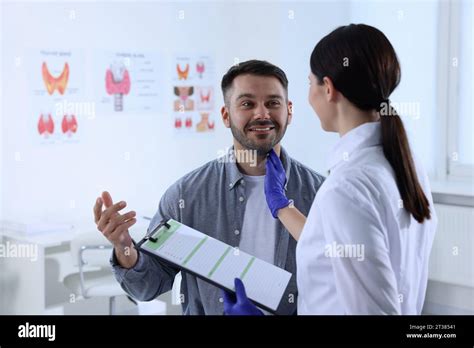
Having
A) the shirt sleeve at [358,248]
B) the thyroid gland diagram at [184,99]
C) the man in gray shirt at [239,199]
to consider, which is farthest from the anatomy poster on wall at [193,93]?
the shirt sleeve at [358,248]

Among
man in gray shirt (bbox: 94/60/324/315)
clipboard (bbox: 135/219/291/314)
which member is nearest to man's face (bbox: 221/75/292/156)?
man in gray shirt (bbox: 94/60/324/315)

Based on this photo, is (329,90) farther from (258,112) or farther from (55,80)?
(55,80)

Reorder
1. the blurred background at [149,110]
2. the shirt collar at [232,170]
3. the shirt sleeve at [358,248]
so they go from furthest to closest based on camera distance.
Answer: the blurred background at [149,110], the shirt collar at [232,170], the shirt sleeve at [358,248]

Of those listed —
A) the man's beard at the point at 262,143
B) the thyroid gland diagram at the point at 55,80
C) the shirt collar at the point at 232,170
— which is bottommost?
the shirt collar at the point at 232,170

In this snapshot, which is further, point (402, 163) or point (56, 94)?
point (56, 94)

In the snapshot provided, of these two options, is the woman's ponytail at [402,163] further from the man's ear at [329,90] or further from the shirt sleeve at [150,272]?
the shirt sleeve at [150,272]

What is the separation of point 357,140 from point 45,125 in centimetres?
209

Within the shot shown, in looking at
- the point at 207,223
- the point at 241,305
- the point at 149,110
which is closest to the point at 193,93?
the point at 149,110

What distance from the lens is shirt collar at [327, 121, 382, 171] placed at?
97 centimetres

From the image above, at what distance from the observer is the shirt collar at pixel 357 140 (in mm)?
969

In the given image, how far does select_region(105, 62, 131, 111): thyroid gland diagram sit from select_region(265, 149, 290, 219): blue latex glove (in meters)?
1.85

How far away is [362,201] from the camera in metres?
0.90
